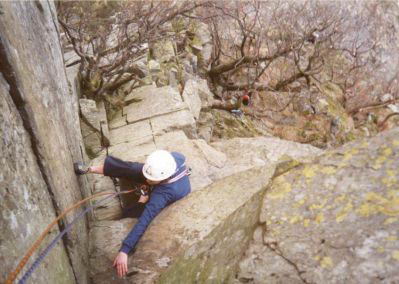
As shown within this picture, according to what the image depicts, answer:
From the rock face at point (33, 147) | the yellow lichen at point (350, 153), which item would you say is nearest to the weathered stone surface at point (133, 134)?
the rock face at point (33, 147)

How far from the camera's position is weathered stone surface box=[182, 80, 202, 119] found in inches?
341

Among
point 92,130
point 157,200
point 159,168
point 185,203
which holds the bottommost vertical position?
point 185,203

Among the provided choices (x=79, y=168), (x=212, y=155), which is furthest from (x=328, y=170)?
(x=212, y=155)

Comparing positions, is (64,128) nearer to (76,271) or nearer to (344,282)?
(76,271)

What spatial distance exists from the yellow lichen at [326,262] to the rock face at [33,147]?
1665 millimetres

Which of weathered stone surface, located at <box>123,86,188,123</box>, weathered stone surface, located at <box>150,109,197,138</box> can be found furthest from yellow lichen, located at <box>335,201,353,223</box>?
weathered stone surface, located at <box>123,86,188,123</box>

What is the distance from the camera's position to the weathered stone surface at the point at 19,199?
1884 millimetres

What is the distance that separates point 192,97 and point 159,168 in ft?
16.4

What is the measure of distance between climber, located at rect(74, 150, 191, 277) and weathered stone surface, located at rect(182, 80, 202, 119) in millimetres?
3999

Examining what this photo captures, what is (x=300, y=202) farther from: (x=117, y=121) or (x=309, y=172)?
(x=117, y=121)

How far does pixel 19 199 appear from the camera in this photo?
209 cm

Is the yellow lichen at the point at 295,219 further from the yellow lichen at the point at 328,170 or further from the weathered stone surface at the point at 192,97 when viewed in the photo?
the weathered stone surface at the point at 192,97

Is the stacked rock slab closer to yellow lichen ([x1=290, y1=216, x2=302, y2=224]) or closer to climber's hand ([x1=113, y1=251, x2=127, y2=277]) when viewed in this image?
climber's hand ([x1=113, y1=251, x2=127, y2=277])

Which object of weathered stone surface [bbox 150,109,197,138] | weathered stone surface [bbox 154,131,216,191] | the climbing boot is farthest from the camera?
weathered stone surface [bbox 150,109,197,138]
